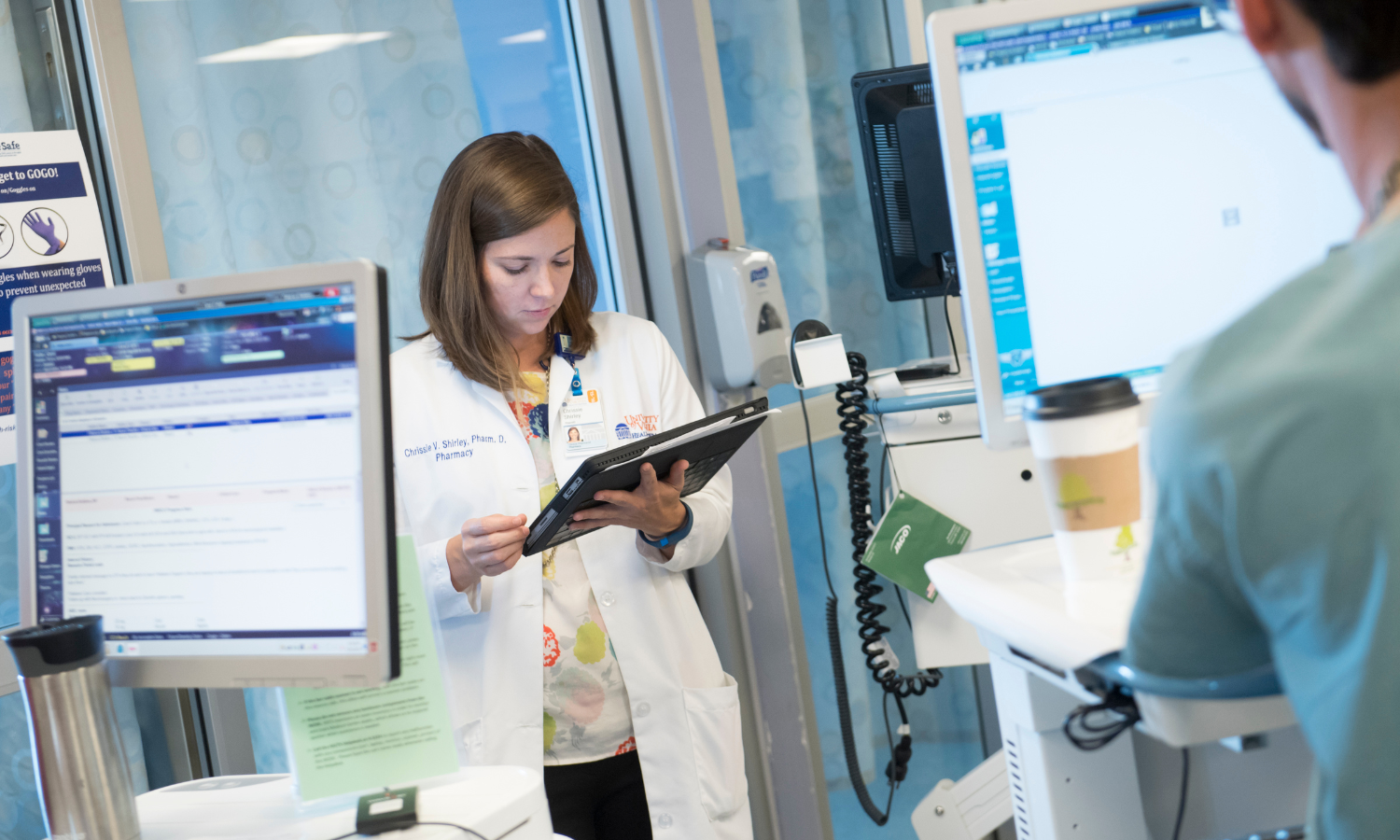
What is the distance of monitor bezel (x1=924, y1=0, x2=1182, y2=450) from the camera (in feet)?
3.44

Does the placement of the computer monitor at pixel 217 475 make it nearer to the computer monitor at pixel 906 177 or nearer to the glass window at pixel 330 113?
the glass window at pixel 330 113

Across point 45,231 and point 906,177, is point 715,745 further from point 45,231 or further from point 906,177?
point 45,231

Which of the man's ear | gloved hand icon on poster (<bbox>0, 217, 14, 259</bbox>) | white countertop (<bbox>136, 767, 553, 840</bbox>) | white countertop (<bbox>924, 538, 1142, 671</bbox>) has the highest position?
gloved hand icon on poster (<bbox>0, 217, 14, 259</bbox>)

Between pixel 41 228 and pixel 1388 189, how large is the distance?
1.76m

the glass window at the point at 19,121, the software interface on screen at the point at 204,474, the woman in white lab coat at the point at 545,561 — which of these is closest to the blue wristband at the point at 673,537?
the woman in white lab coat at the point at 545,561

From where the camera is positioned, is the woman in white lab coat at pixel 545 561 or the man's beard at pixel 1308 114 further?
the woman in white lab coat at pixel 545 561

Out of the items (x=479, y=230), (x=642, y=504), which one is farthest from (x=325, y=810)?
(x=479, y=230)

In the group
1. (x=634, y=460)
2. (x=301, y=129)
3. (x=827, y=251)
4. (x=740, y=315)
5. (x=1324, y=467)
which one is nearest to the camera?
(x=1324, y=467)

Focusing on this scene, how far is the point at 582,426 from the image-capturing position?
172 cm

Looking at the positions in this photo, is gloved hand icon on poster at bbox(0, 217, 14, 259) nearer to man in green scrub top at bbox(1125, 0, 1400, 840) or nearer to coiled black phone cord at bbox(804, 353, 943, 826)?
coiled black phone cord at bbox(804, 353, 943, 826)

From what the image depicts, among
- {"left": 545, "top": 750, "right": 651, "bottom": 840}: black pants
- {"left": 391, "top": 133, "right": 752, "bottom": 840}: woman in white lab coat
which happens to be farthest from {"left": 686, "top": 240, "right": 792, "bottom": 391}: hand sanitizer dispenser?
{"left": 545, "top": 750, "right": 651, "bottom": 840}: black pants

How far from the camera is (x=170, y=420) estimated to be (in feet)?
3.19

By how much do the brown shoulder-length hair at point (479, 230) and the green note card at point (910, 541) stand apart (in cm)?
65

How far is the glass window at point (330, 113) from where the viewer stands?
182 centimetres
